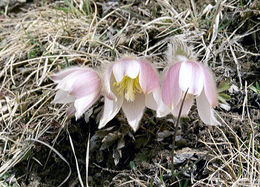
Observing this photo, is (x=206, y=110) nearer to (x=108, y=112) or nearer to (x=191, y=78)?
(x=191, y=78)

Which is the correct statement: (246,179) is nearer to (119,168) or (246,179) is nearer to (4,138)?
(119,168)

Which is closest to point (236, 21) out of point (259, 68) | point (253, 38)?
point (253, 38)

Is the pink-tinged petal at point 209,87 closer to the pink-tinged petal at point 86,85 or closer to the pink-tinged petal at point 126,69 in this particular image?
the pink-tinged petal at point 126,69

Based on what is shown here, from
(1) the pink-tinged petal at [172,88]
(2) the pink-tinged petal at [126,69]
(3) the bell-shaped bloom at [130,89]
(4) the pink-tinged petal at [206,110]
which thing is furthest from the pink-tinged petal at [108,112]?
(4) the pink-tinged petal at [206,110]

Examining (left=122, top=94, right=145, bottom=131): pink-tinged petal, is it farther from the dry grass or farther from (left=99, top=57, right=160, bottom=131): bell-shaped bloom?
the dry grass

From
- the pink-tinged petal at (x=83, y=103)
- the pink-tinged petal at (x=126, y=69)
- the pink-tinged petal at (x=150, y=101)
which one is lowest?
the pink-tinged petal at (x=150, y=101)

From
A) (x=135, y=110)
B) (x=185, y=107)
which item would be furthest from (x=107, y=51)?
(x=185, y=107)

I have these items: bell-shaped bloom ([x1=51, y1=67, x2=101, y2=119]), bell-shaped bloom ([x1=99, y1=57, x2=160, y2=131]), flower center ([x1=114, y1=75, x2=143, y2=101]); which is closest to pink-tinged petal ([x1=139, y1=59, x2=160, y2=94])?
bell-shaped bloom ([x1=99, y1=57, x2=160, y2=131])
